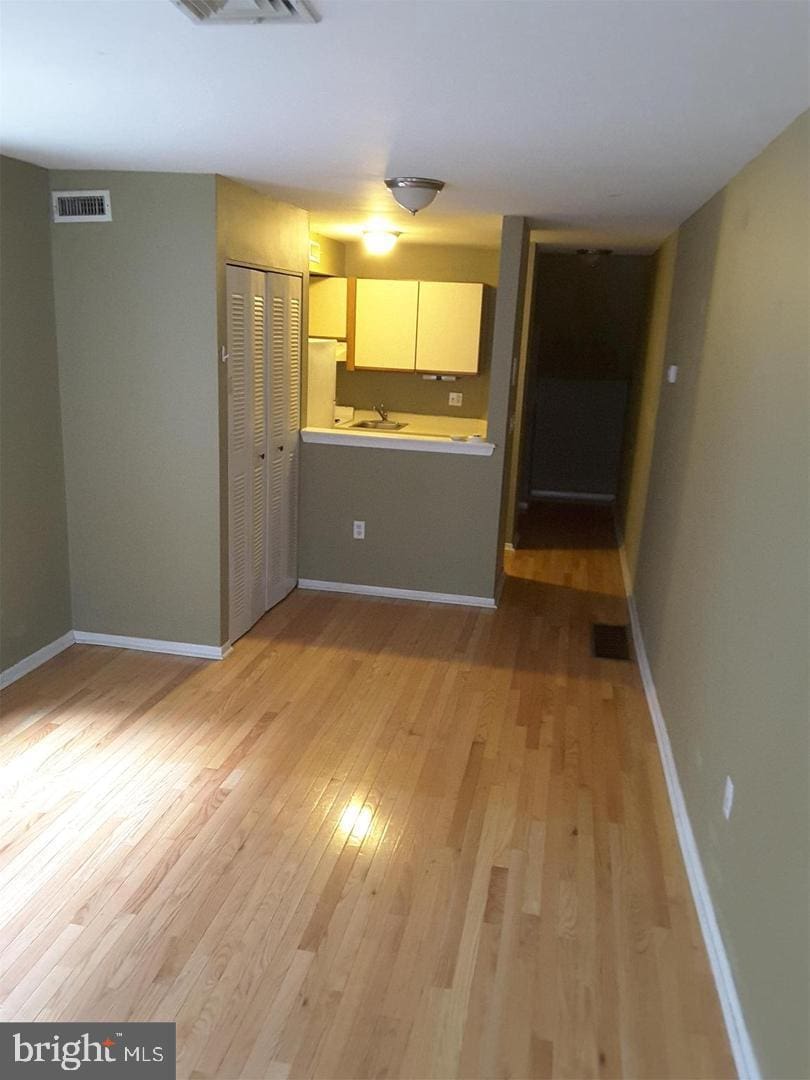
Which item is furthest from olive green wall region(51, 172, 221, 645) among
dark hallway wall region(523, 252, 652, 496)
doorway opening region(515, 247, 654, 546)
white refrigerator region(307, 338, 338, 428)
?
dark hallway wall region(523, 252, 652, 496)

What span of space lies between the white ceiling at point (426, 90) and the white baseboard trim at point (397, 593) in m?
2.42

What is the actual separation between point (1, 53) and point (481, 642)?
3324mm

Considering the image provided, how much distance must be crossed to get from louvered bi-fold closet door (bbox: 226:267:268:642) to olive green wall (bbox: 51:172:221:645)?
0.17 metres

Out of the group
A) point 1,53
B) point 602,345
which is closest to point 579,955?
point 1,53

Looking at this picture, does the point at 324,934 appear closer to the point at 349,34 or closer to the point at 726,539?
the point at 726,539

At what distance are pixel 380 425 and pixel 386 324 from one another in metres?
0.86

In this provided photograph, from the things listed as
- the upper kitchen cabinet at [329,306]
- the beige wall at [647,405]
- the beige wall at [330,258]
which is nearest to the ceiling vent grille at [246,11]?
the beige wall at [647,405]

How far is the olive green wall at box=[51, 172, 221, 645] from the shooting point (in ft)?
11.5

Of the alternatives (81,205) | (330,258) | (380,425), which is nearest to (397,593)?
(380,425)

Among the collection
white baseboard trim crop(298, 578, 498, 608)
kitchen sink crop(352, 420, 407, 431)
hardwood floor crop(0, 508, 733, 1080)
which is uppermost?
kitchen sink crop(352, 420, 407, 431)

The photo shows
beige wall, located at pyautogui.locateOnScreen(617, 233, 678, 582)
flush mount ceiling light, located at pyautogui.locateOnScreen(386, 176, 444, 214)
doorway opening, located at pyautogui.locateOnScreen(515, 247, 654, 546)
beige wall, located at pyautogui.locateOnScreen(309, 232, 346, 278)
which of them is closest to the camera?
flush mount ceiling light, located at pyautogui.locateOnScreen(386, 176, 444, 214)

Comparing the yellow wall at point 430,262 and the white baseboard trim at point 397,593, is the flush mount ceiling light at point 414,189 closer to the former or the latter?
the white baseboard trim at point 397,593

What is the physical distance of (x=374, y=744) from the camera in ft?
10.6

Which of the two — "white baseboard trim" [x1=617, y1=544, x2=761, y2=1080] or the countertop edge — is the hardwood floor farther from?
the countertop edge
